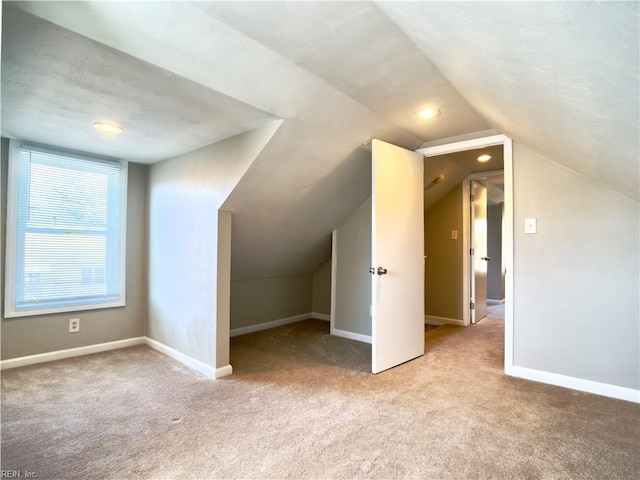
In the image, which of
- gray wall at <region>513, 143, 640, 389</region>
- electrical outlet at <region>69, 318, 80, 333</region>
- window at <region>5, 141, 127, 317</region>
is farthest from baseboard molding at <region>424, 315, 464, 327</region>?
electrical outlet at <region>69, 318, 80, 333</region>

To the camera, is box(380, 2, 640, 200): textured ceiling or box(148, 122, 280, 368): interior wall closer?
box(380, 2, 640, 200): textured ceiling

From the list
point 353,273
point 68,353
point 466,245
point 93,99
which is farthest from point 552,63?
point 68,353

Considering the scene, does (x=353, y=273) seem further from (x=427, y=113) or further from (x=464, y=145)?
(x=427, y=113)

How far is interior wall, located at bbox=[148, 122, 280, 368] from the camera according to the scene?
2691 mm

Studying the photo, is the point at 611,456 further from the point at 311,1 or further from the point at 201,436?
the point at 311,1

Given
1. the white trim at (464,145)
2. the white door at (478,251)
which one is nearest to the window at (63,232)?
the white trim at (464,145)

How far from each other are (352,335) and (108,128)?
3.01 metres

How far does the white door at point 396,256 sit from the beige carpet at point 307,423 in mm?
232

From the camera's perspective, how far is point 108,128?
247cm

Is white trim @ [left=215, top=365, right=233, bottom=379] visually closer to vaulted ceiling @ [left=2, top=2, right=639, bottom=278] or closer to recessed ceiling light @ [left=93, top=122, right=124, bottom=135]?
vaulted ceiling @ [left=2, top=2, right=639, bottom=278]

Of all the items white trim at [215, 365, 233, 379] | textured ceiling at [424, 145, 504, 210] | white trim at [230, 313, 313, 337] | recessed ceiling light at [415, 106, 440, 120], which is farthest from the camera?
white trim at [230, 313, 313, 337]

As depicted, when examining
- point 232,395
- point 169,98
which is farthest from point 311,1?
point 232,395

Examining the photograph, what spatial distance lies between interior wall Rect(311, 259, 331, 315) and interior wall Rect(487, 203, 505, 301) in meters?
3.46

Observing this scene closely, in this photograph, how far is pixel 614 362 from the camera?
7.75 ft
